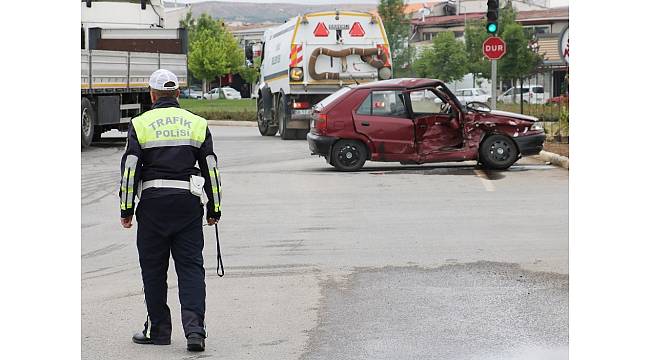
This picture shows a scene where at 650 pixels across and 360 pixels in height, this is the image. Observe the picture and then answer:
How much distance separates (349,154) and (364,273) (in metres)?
9.58

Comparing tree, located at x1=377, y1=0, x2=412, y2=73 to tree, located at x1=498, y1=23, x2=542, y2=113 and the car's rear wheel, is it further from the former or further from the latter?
the car's rear wheel

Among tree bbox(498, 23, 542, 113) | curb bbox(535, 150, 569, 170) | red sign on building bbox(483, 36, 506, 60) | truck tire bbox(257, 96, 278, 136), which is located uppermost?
tree bbox(498, 23, 542, 113)

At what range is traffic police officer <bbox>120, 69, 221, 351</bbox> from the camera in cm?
723

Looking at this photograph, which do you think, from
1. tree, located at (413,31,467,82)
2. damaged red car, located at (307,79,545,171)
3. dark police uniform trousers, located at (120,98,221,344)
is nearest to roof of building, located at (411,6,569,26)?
tree, located at (413,31,467,82)

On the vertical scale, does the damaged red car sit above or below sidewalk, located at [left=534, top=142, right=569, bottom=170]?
above

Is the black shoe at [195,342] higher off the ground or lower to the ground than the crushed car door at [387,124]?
lower

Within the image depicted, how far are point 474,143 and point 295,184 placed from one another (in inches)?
120

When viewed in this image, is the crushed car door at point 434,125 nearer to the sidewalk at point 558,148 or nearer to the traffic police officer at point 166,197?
the sidewalk at point 558,148

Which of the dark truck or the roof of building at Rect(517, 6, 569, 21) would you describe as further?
the roof of building at Rect(517, 6, 569, 21)

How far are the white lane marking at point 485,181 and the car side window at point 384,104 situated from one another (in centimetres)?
145

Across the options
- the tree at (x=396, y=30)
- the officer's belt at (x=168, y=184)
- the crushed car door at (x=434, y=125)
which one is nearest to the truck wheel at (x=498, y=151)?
the crushed car door at (x=434, y=125)

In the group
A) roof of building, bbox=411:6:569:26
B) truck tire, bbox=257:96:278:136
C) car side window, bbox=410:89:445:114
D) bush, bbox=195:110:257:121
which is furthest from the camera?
roof of building, bbox=411:6:569:26

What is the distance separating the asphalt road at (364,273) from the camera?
288 inches
